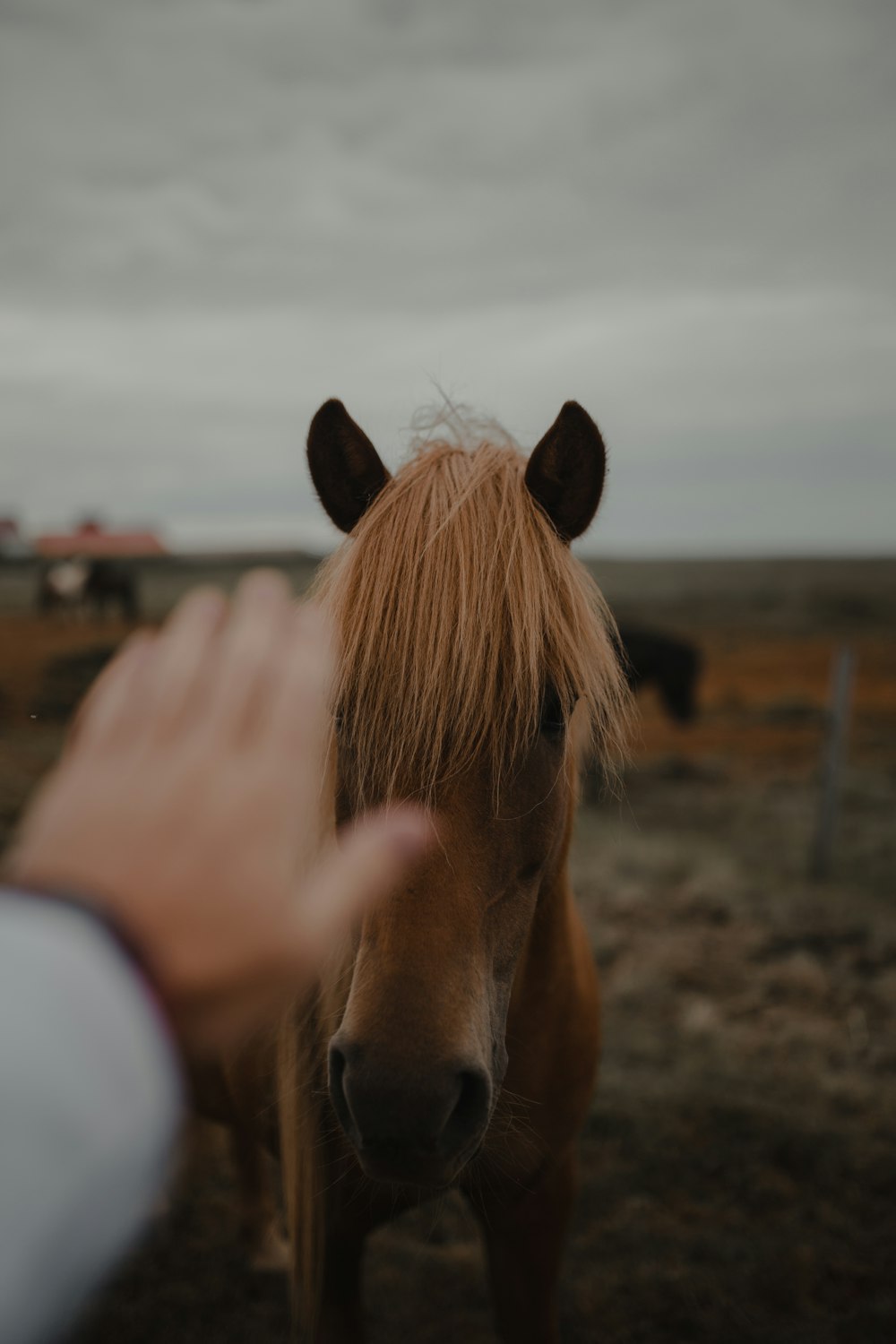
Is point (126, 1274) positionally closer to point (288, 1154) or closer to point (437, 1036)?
point (288, 1154)

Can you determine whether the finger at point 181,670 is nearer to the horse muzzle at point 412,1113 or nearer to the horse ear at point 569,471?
the horse muzzle at point 412,1113

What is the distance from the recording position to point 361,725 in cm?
154

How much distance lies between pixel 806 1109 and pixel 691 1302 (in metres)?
1.44

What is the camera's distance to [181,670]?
66 centimetres

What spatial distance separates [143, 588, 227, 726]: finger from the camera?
64 centimetres

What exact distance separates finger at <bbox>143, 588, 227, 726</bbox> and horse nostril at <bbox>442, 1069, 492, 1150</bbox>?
90 cm

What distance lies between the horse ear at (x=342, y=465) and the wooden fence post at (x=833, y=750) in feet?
19.7

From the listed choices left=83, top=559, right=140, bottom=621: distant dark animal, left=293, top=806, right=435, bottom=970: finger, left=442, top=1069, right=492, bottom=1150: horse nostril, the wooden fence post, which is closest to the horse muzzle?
left=442, top=1069, right=492, bottom=1150: horse nostril

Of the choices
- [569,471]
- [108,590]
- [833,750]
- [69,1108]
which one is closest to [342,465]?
[569,471]

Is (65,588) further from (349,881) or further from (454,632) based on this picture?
(349,881)

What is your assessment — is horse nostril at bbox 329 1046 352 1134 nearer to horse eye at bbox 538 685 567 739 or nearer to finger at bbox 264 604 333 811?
horse eye at bbox 538 685 567 739

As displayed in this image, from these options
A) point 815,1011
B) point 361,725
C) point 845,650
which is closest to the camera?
point 361,725

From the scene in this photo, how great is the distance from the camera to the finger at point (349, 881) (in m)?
0.59

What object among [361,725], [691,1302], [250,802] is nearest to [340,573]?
[361,725]
